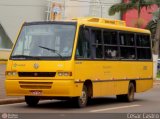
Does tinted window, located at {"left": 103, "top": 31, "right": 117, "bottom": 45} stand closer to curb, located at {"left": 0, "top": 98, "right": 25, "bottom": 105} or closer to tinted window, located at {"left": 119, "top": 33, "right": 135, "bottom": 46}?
tinted window, located at {"left": 119, "top": 33, "right": 135, "bottom": 46}

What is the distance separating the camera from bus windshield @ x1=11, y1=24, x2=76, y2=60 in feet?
57.7

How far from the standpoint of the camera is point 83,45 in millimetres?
18156

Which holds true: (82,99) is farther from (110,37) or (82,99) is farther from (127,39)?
(127,39)

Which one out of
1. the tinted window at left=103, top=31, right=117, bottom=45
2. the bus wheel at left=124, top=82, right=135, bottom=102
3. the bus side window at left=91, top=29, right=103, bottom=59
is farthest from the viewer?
the bus wheel at left=124, top=82, right=135, bottom=102

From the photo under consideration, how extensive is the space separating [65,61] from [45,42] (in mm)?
1001

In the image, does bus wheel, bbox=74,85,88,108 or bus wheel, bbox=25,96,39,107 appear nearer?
bus wheel, bbox=74,85,88,108

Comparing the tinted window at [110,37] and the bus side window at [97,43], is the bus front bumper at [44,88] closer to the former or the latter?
the bus side window at [97,43]

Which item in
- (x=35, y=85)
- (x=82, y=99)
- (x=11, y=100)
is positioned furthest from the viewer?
(x=11, y=100)

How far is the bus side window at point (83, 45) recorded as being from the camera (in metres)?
17.9

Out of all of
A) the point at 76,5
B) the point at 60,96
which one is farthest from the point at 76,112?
the point at 76,5

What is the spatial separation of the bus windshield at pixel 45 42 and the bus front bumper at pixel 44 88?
0.75 m

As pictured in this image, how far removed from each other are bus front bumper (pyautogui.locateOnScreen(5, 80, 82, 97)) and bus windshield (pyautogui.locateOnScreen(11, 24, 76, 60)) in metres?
0.75

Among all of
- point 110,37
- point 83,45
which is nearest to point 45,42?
point 83,45

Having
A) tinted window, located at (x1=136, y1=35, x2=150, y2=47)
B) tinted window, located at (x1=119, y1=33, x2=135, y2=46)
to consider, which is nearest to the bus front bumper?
tinted window, located at (x1=119, y1=33, x2=135, y2=46)
